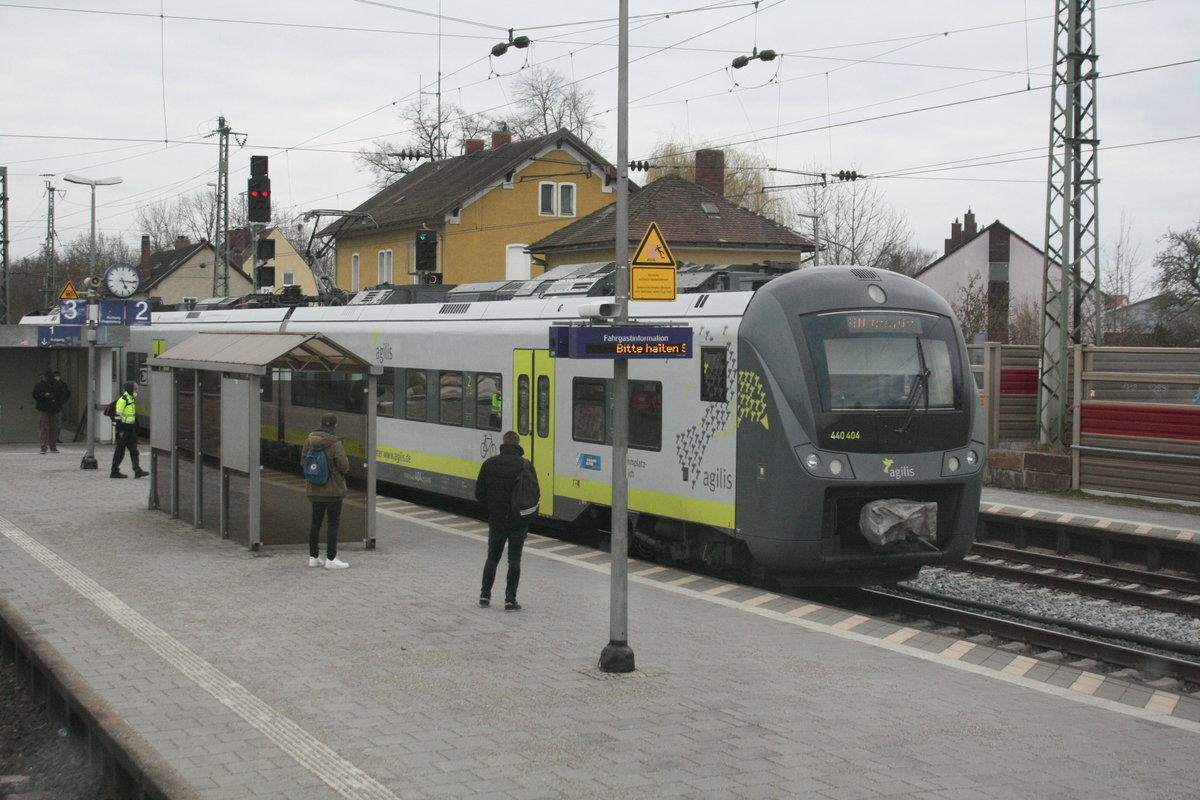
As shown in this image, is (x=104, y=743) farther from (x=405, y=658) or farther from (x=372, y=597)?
(x=372, y=597)

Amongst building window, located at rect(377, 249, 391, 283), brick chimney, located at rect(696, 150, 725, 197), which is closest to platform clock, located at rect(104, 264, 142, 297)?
brick chimney, located at rect(696, 150, 725, 197)

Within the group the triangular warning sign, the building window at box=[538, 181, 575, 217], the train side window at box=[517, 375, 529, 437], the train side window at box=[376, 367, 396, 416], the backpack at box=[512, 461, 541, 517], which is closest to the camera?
the triangular warning sign

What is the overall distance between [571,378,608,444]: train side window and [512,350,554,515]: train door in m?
0.51

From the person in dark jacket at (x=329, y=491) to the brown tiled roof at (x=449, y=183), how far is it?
31501 mm

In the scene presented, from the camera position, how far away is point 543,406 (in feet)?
50.8

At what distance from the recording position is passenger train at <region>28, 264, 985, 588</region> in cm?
1162

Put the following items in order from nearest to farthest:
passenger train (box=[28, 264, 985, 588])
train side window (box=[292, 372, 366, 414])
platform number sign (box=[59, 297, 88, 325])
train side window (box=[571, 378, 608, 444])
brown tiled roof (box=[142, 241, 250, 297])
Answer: passenger train (box=[28, 264, 985, 588]) < train side window (box=[571, 378, 608, 444]) < train side window (box=[292, 372, 366, 414]) < platform number sign (box=[59, 297, 88, 325]) < brown tiled roof (box=[142, 241, 250, 297])

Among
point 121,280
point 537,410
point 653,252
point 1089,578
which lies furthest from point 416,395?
point 653,252

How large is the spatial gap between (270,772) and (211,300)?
2626 cm

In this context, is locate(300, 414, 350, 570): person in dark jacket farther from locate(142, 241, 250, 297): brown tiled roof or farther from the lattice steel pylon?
locate(142, 241, 250, 297): brown tiled roof

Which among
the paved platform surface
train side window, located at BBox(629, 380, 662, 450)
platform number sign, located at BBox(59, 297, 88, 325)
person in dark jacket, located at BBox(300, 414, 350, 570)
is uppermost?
platform number sign, located at BBox(59, 297, 88, 325)

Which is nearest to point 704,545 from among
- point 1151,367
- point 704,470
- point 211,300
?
point 704,470

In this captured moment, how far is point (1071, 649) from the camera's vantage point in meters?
11.0

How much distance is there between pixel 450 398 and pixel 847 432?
24.6 ft
